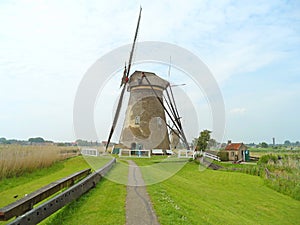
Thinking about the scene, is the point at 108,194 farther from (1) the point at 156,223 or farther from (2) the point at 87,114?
(2) the point at 87,114

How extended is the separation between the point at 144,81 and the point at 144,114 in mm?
3158

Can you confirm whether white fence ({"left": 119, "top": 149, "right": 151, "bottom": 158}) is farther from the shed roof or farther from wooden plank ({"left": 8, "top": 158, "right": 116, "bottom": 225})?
wooden plank ({"left": 8, "top": 158, "right": 116, "bottom": 225})

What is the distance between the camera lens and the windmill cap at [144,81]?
87.8 ft

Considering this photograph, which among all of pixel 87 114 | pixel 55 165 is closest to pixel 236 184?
pixel 87 114

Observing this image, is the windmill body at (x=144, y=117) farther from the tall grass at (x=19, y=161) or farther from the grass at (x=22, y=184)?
the grass at (x=22, y=184)

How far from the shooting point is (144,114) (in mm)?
26625

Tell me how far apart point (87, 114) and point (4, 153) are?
12.6 feet

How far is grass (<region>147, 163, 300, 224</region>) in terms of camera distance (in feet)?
21.3

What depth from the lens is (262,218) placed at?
945 centimetres

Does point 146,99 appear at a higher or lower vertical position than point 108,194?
higher

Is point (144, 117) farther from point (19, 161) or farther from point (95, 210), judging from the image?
point (95, 210)

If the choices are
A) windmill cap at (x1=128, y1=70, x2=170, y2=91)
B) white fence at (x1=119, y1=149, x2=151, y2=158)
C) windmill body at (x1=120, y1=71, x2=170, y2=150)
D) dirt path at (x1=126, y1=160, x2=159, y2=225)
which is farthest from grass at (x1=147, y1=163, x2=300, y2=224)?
windmill cap at (x1=128, y1=70, x2=170, y2=91)

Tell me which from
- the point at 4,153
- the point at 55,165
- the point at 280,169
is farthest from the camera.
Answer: the point at 280,169

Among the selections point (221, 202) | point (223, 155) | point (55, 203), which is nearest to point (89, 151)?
point (221, 202)
